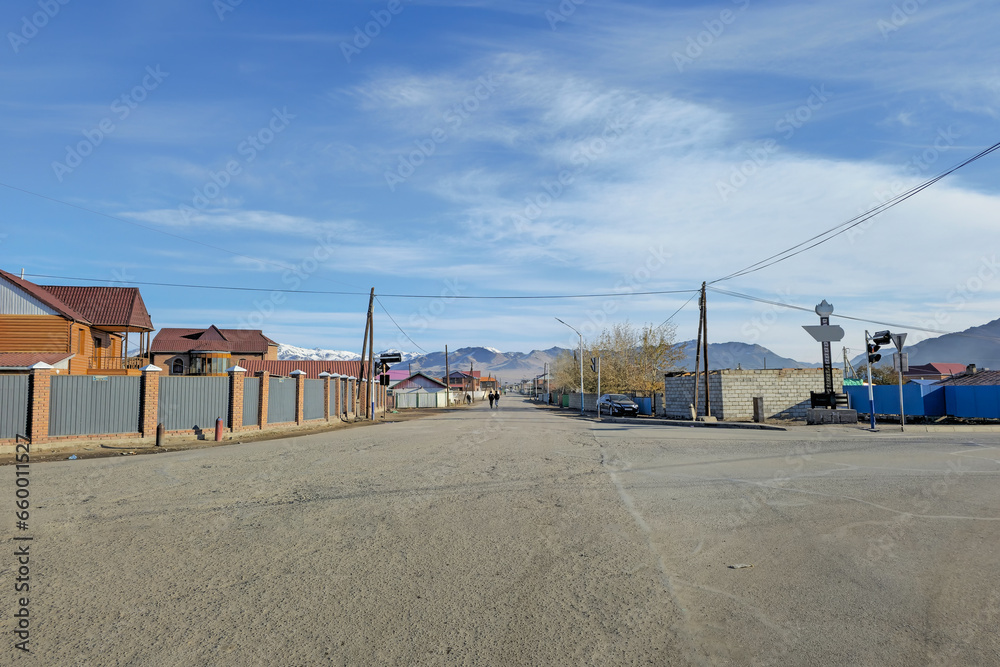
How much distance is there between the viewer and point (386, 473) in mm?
11727

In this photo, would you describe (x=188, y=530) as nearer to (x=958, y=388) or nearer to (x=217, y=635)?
(x=217, y=635)

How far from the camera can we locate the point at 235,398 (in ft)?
79.8

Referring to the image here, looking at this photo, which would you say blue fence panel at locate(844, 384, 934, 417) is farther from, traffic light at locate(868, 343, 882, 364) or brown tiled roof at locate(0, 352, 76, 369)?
brown tiled roof at locate(0, 352, 76, 369)

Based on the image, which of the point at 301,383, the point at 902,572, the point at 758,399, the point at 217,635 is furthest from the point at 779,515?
the point at 301,383

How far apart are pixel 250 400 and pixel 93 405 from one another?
650 centimetres

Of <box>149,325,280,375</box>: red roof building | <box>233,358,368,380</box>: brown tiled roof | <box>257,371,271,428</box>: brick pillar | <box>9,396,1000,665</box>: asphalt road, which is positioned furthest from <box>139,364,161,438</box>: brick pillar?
<box>233,358,368,380</box>: brown tiled roof

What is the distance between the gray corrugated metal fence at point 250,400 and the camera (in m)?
25.1

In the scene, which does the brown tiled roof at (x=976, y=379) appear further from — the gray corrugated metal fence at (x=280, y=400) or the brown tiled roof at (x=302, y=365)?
the brown tiled roof at (x=302, y=365)

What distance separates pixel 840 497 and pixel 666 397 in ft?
107

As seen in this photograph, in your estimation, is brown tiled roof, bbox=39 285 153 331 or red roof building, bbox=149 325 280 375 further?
red roof building, bbox=149 325 280 375

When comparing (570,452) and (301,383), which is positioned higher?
(301,383)

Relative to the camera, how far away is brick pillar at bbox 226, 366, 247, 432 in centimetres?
2412

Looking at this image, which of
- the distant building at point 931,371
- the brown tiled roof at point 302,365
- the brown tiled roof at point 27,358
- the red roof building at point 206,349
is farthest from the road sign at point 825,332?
the distant building at point 931,371

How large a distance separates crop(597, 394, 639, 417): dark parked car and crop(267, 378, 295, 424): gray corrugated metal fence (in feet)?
74.1
